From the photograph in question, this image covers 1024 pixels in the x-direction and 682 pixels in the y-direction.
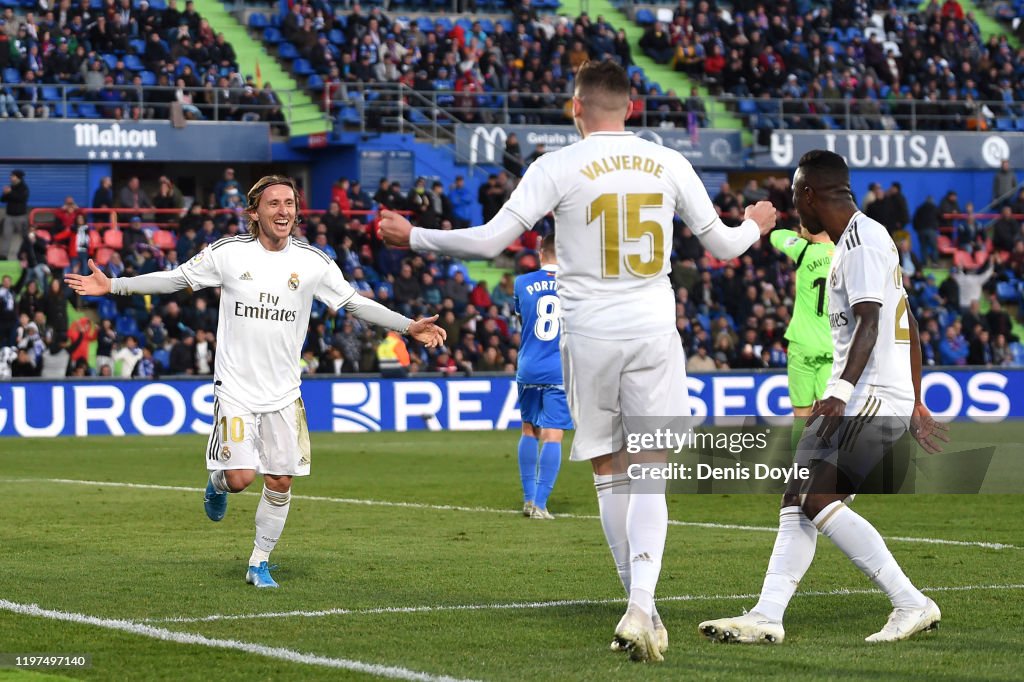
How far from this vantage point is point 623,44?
36.3m

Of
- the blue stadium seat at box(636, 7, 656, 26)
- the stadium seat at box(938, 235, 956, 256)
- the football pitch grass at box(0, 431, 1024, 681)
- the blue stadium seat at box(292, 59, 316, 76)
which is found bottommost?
the stadium seat at box(938, 235, 956, 256)

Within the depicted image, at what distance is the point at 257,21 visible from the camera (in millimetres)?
34562

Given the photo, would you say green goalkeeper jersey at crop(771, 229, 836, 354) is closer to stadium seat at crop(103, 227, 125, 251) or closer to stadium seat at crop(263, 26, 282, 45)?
stadium seat at crop(103, 227, 125, 251)

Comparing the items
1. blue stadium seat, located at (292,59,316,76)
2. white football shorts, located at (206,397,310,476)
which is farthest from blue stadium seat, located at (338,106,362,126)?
white football shorts, located at (206,397,310,476)

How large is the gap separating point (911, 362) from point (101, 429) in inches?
701

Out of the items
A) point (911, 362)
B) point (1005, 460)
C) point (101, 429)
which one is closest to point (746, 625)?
point (911, 362)

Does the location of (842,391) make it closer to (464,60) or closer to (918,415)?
(918,415)

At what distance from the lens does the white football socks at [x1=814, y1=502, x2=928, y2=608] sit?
7090mm

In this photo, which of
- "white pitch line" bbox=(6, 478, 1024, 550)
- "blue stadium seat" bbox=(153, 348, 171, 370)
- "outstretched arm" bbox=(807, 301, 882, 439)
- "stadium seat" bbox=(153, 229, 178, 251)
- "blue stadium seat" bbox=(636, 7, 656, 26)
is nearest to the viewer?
"outstretched arm" bbox=(807, 301, 882, 439)

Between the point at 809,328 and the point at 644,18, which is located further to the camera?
the point at 644,18

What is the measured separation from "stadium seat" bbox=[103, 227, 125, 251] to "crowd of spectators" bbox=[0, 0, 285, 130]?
13.5 feet

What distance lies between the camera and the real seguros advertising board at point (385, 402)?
23281 mm

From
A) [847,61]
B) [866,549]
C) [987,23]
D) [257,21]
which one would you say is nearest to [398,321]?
[866,549]

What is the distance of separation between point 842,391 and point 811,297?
A: 7.49m
